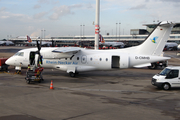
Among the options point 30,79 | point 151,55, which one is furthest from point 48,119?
point 151,55

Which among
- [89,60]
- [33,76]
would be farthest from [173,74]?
[33,76]

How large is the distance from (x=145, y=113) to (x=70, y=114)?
413 centimetres

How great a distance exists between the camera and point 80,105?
1180cm

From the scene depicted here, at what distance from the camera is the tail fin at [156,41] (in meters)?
22.1

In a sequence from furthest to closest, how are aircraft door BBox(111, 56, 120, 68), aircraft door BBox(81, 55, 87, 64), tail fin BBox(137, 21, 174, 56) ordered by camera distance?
aircraft door BBox(111, 56, 120, 68), aircraft door BBox(81, 55, 87, 64), tail fin BBox(137, 21, 174, 56)

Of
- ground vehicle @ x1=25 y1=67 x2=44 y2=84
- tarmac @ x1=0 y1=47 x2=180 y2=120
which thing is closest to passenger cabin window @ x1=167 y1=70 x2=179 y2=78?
tarmac @ x1=0 y1=47 x2=180 y2=120

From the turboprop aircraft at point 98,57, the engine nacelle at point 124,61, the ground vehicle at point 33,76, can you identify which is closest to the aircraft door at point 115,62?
the turboprop aircraft at point 98,57

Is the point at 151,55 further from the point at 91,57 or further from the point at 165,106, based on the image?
the point at 165,106

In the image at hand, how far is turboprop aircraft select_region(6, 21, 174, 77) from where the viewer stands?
72.7ft

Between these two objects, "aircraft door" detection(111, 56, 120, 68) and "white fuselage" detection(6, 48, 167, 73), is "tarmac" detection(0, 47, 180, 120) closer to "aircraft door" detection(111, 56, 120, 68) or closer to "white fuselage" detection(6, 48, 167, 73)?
"white fuselage" detection(6, 48, 167, 73)

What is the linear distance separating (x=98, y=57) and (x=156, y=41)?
7099 millimetres

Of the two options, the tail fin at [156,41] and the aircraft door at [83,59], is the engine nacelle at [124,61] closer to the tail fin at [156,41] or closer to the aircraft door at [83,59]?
the tail fin at [156,41]

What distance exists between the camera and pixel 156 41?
22422 millimetres

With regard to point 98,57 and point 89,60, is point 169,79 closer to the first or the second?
point 98,57
